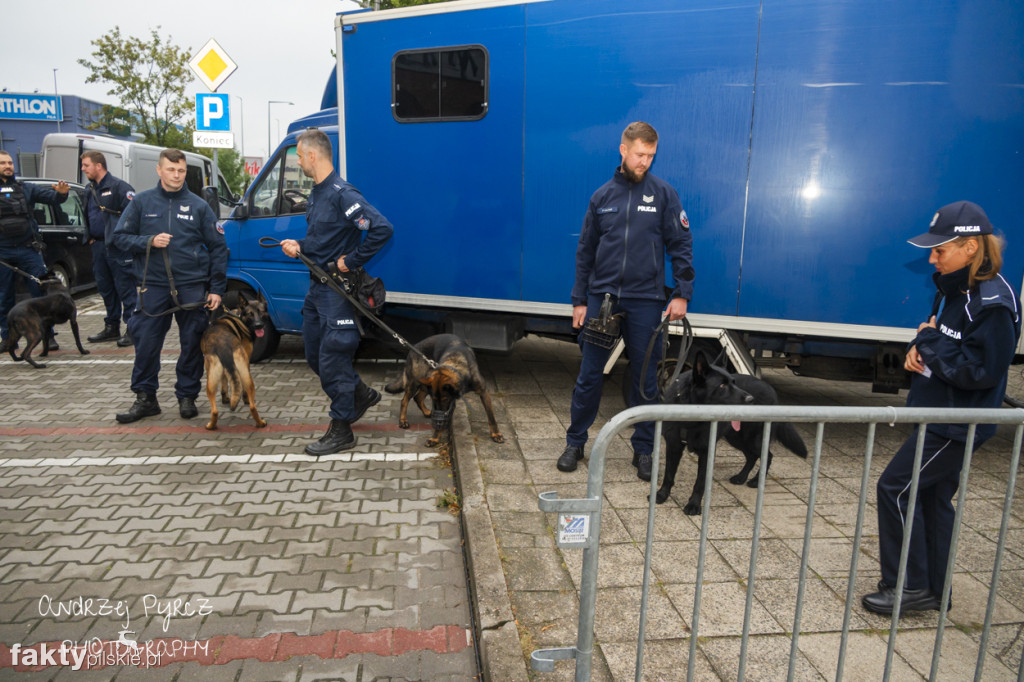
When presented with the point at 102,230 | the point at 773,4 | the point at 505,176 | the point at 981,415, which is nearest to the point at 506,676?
the point at 981,415

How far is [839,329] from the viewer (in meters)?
4.40

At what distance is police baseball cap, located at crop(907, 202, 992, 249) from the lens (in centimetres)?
246

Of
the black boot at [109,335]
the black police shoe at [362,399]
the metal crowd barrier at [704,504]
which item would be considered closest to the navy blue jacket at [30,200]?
the black boot at [109,335]

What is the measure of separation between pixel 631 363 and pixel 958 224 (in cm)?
206

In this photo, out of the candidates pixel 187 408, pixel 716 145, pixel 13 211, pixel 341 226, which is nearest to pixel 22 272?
pixel 13 211

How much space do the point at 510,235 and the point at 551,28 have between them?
1582 mm

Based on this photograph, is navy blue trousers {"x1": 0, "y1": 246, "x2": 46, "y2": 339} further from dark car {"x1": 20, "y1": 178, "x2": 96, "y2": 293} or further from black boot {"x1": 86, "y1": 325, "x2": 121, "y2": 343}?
dark car {"x1": 20, "y1": 178, "x2": 96, "y2": 293}

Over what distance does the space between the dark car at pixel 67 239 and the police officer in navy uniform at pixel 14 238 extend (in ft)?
6.33

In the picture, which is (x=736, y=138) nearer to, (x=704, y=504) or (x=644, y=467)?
(x=644, y=467)

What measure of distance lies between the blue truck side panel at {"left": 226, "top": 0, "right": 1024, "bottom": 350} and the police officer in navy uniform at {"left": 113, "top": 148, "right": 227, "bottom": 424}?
161cm

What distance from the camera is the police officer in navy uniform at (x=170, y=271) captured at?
5.01 metres

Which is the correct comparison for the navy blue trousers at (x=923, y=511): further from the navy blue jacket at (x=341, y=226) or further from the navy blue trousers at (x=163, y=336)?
the navy blue trousers at (x=163, y=336)

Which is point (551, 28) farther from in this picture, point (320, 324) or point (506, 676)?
point (506, 676)

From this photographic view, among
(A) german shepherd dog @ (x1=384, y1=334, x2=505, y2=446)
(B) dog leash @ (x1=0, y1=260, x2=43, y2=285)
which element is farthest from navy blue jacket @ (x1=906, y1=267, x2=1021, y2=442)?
(B) dog leash @ (x1=0, y1=260, x2=43, y2=285)
